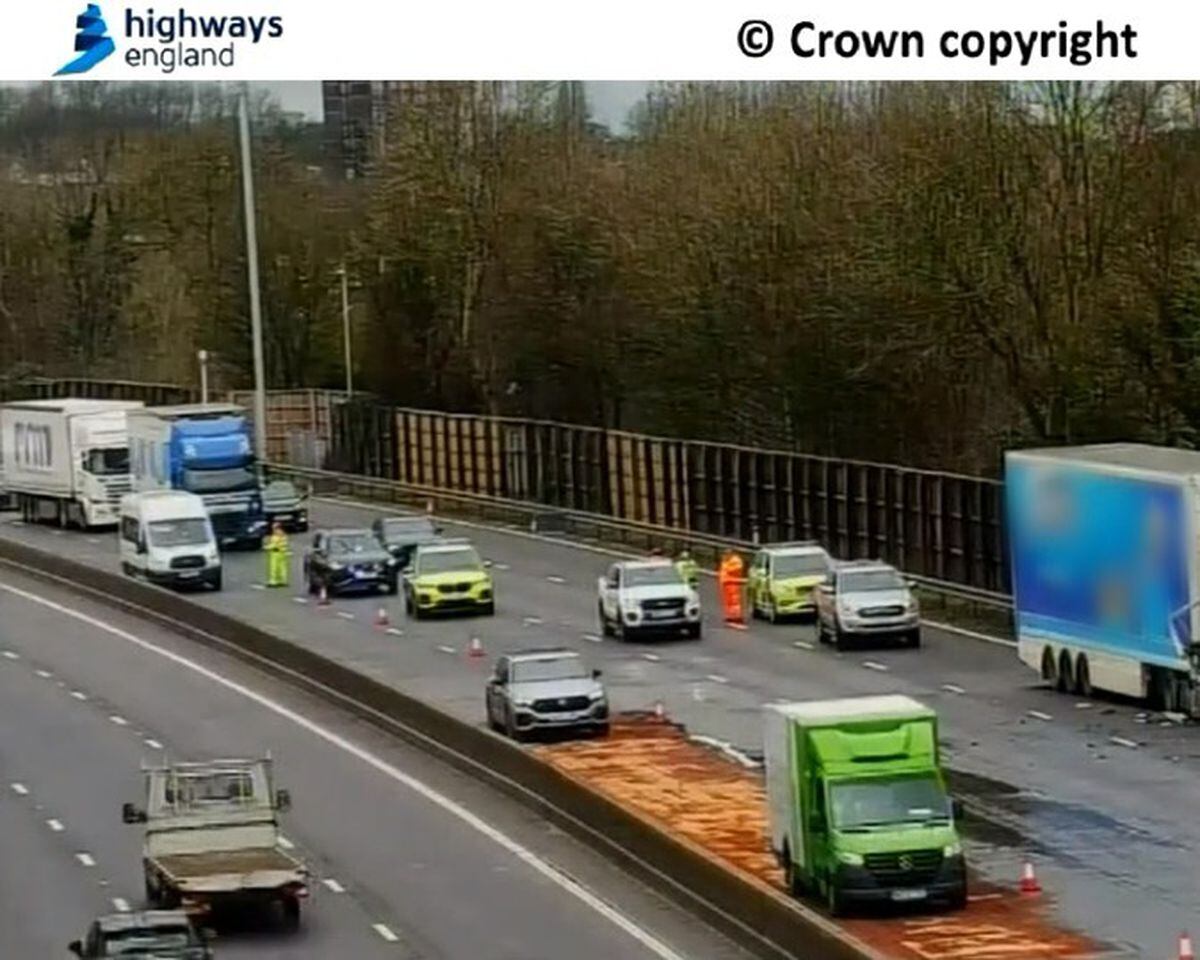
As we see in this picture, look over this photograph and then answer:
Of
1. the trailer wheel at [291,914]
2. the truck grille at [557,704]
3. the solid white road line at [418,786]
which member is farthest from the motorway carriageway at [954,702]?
the trailer wheel at [291,914]

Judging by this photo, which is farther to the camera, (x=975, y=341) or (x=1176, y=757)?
(x=975, y=341)

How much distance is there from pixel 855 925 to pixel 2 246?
100730 mm

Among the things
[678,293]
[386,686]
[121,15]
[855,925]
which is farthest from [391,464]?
[121,15]

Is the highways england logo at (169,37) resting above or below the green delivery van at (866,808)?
above

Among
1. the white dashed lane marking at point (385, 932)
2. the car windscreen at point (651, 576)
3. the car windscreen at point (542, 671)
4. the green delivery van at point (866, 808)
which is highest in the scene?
the green delivery van at point (866, 808)

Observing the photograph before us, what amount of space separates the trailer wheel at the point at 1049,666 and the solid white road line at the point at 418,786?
10.5 metres

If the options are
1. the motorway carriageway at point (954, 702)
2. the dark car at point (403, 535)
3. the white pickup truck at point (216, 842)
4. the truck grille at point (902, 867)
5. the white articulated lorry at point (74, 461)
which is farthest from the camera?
the white articulated lorry at point (74, 461)

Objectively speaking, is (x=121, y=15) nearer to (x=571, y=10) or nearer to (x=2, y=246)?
(x=571, y=10)

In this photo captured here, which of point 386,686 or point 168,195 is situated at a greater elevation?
point 168,195

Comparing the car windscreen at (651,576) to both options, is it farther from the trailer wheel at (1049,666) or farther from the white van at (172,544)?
the white van at (172,544)

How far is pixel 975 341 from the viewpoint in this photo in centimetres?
7175

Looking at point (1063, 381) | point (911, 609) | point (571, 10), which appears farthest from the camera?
point (1063, 381)

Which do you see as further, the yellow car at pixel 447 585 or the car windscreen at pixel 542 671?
the yellow car at pixel 447 585

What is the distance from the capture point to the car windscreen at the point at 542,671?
1714 inches
